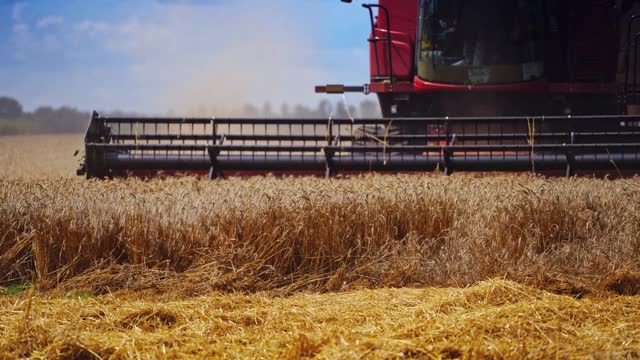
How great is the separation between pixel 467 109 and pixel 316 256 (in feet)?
15.3

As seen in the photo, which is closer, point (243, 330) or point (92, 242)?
point (243, 330)

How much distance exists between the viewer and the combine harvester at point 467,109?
8.20 m

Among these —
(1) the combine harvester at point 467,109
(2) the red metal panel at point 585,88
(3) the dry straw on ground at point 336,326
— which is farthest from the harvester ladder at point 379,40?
(3) the dry straw on ground at point 336,326

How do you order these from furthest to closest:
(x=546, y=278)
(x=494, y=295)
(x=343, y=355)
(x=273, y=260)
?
(x=273, y=260)
(x=546, y=278)
(x=494, y=295)
(x=343, y=355)

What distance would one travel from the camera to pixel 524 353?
3.33 meters

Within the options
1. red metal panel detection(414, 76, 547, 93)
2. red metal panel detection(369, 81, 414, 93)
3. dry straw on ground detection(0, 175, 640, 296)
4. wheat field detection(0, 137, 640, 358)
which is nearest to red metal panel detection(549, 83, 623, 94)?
red metal panel detection(414, 76, 547, 93)

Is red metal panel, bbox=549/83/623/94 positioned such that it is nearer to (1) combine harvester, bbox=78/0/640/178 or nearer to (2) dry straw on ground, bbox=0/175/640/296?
(1) combine harvester, bbox=78/0/640/178

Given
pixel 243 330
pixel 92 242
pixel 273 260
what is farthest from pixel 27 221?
pixel 243 330

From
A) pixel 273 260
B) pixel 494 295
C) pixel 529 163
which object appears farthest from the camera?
pixel 529 163

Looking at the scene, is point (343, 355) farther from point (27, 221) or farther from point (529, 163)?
point (529, 163)

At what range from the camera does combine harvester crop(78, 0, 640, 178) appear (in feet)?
26.9

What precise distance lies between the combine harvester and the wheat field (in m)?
1.96

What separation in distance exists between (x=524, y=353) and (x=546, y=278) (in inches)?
69.9

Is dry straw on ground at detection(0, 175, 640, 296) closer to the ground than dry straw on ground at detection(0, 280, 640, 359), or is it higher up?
higher up
